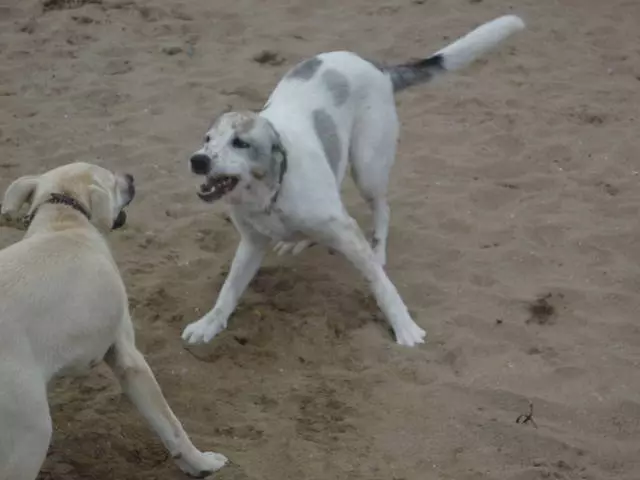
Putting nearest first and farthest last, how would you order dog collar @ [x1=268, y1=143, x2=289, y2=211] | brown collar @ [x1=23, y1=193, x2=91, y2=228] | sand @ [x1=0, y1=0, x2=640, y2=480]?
brown collar @ [x1=23, y1=193, x2=91, y2=228]
sand @ [x1=0, y1=0, x2=640, y2=480]
dog collar @ [x1=268, y1=143, x2=289, y2=211]

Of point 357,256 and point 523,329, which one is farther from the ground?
point 357,256

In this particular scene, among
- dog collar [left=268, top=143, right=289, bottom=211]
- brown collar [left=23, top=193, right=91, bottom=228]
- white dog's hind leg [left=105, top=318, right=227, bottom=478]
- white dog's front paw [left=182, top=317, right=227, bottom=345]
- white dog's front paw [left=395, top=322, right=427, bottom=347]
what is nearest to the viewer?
white dog's hind leg [left=105, top=318, right=227, bottom=478]

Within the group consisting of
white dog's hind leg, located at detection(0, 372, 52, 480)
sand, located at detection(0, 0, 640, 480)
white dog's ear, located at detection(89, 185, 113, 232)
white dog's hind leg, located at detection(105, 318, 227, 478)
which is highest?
white dog's ear, located at detection(89, 185, 113, 232)

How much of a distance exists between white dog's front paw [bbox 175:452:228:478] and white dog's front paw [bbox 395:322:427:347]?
119cm

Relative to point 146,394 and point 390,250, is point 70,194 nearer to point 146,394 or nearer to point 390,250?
point 146,394

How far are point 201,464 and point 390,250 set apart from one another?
2093 mm

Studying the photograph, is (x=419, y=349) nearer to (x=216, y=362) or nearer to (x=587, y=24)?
(x=216, y=362)

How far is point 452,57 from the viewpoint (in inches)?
Answer: 236

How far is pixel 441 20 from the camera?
28.3ft

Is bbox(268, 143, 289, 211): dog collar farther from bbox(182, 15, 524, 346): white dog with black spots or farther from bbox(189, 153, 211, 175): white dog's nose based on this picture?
bbox(189, 153, 211, 175): white dog's nose

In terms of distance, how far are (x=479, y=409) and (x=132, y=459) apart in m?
1.48

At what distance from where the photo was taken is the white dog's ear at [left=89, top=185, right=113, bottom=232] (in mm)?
4250

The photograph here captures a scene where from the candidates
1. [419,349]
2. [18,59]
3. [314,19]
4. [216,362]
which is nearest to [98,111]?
[18,59]

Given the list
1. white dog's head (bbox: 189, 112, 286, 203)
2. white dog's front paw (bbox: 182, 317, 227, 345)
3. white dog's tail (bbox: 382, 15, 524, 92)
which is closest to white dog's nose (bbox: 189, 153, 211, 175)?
white dog's head (bbox: 189, 112, 286, 203)
